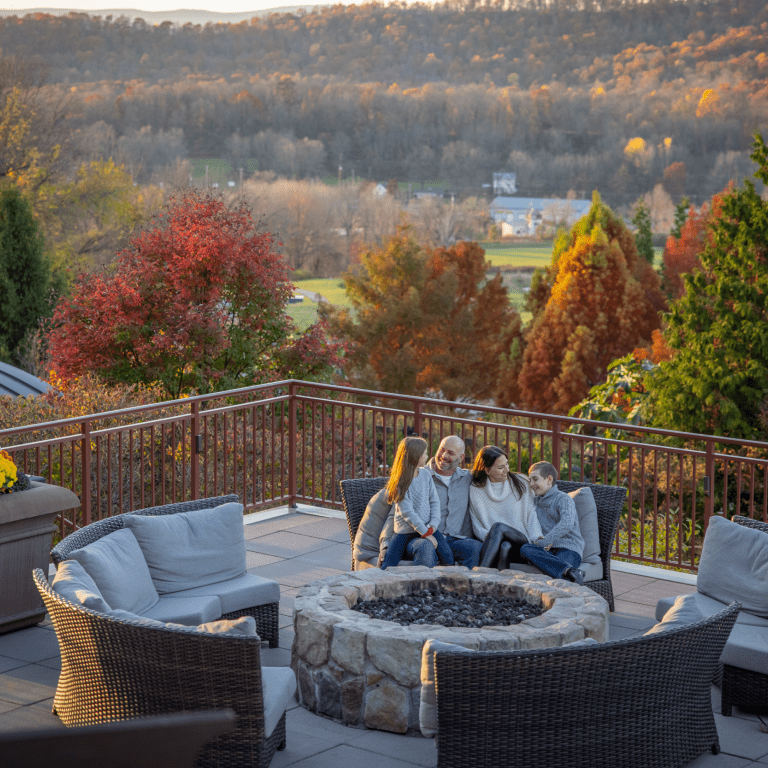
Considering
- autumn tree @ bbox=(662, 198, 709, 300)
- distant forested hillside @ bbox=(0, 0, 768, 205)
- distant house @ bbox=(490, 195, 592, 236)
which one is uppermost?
distant forested hillside @ bbox=(0, 0, 768, 205)

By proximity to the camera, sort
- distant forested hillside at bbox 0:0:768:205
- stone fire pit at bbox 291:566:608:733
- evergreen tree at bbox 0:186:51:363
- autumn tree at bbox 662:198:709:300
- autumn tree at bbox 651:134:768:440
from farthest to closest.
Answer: distant forested hillside at bbox 0:0:768:205 < autumn tree at bbox 662:198:709:300 < evergreen tree at bbox 0:186:51:363 < autumn tree at bbox 651:134:768:440 < stone fire pit at bbox 291:566:608:733

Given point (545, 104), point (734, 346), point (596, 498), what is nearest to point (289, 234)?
point (545, 104)

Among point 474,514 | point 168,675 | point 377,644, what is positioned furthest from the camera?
point 474,514

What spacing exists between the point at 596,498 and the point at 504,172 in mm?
71137

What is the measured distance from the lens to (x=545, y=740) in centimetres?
374

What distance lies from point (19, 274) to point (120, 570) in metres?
22.4

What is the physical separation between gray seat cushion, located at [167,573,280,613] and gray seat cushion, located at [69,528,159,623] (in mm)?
296

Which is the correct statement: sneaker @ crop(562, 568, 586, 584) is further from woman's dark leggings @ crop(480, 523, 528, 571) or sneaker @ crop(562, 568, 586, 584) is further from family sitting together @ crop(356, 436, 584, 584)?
woman's dark leggings @ crop(480, 523, 528, 571)

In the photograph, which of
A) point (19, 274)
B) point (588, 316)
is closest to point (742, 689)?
point (19, 274)

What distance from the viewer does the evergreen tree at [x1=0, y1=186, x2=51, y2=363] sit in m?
25.0

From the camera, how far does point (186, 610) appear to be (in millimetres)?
5109

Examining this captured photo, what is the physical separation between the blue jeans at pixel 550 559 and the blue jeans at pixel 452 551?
33cm

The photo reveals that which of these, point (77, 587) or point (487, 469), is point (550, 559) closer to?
point (487, 469)

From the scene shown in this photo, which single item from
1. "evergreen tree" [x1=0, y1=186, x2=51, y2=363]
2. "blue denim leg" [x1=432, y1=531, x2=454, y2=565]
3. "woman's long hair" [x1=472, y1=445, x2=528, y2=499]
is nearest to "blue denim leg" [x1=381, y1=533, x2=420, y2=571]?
"blue denim leg" [x1=432, y1=531, x2=454, y2=565]
